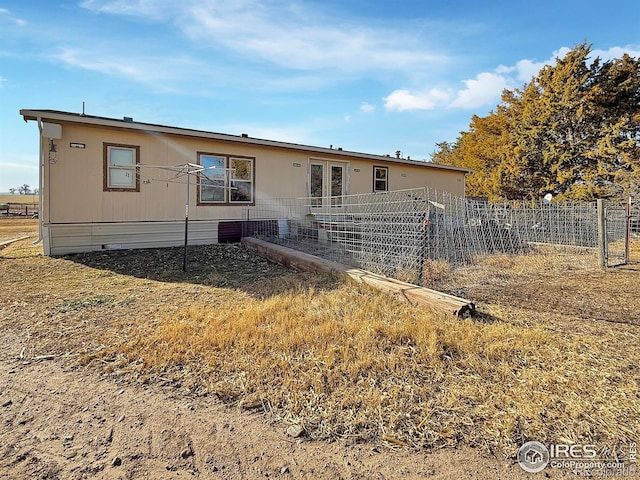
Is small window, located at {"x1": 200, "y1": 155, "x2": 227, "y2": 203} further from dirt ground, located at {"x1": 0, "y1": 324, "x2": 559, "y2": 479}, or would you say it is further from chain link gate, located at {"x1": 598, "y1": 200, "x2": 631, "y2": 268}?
chain link gate, located at {"x1": 598, "y1": 200, "x2": 631, "y2": 268}

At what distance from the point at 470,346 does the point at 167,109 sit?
10534 millimetres

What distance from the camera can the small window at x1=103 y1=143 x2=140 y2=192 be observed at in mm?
7477

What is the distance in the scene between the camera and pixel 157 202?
8117mm

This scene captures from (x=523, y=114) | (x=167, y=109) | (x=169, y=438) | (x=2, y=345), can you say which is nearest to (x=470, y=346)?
(x=169, y=438)

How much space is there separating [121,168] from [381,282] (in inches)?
247

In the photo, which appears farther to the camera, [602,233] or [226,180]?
[226,180]

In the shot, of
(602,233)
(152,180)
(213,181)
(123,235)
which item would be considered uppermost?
(213,181)

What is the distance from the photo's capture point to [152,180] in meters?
8.00

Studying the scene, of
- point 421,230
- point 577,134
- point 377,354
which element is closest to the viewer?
point 377,354

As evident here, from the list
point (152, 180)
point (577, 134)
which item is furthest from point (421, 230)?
point (577, 134)

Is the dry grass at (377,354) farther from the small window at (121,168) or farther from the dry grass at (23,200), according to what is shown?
the dry grass at (23,200)

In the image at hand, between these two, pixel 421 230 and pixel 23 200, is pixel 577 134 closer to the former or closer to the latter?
pixel 421 230

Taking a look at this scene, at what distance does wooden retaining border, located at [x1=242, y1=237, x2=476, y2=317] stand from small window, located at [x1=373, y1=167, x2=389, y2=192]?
5708mm

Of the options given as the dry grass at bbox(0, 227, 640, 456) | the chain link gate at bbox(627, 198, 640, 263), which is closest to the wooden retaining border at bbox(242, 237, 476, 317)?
the dry grass at bbox(0, 227, 640, 456)
